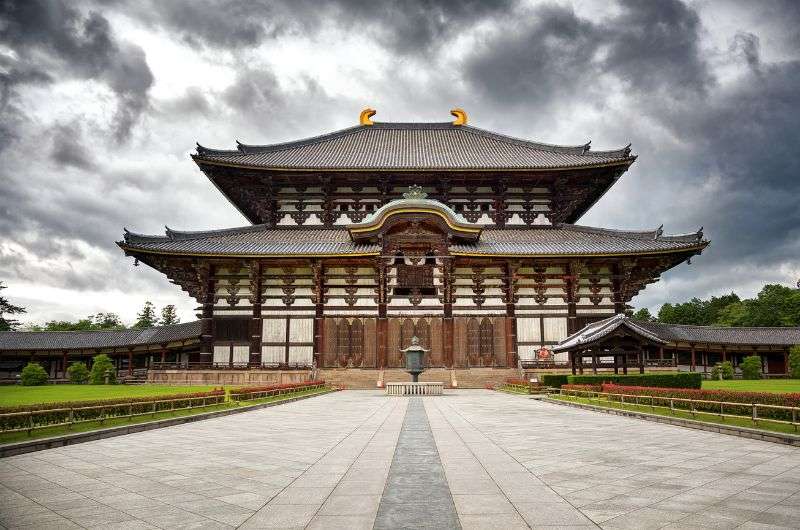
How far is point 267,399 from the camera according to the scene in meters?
20.7

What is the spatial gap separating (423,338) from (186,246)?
640 inches

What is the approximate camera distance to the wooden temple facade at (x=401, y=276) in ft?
108

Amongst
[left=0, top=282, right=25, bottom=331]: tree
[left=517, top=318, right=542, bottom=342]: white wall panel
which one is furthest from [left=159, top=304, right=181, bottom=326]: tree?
[left=517, top=318, right=542, bottom=342]: white wall panel

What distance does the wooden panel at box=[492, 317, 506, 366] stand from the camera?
33.1 meters

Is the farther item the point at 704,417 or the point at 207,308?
the point at 207,308

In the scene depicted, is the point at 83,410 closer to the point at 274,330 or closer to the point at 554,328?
the point at 274,330

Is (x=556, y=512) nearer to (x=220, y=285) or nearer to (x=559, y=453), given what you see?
(x=559, y=453)

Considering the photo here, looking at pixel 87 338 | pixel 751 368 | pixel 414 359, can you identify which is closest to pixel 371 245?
pixel 414 359

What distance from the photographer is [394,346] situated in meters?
33.2

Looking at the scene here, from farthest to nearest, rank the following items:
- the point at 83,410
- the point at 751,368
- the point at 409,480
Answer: the point at 751,368, the point at 83,410, the point at 409,480

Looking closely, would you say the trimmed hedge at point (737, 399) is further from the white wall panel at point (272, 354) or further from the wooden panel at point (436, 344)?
the white wall panel at point (272, 354)

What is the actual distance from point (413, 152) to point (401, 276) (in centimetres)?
1229

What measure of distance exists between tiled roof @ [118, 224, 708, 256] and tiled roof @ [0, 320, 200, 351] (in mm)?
8314

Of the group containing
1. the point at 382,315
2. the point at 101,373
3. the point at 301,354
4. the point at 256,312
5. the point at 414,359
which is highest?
the point at 256,312
